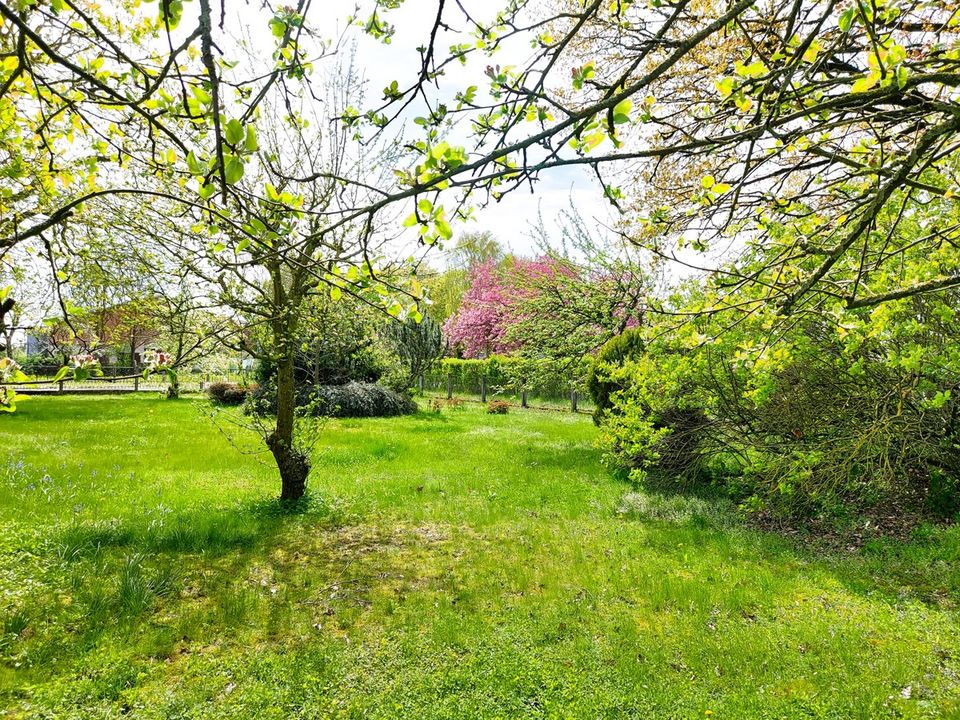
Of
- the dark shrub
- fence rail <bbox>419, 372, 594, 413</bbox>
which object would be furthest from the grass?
fence rail <bbox>419, 372, 594, 413</bbox>

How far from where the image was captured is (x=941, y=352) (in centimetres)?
454

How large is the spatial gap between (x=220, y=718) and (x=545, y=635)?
1.99 meters

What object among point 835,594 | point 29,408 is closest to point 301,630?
point 835,594

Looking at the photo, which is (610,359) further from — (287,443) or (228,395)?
(228,395)

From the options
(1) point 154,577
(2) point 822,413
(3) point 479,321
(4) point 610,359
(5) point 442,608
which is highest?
(3) point 479,321

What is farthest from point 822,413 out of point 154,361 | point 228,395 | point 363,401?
point 228,395

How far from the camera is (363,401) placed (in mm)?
14117

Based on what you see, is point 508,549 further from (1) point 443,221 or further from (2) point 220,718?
(1) point 443,221

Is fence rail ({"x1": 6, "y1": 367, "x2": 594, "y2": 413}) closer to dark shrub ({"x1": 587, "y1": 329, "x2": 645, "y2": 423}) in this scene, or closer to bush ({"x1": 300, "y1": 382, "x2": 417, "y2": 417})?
bush ({"x1": 300, "y1": 382, "x2": 417, "y2": 417})

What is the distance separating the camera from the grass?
296 cm

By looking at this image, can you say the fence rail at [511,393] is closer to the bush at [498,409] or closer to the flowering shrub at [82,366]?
the bush at [498,409]

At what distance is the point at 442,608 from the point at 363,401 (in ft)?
34.7

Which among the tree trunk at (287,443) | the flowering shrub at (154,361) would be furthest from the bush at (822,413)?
the tree trunk at (287,443)

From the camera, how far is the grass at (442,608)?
9.71ft
